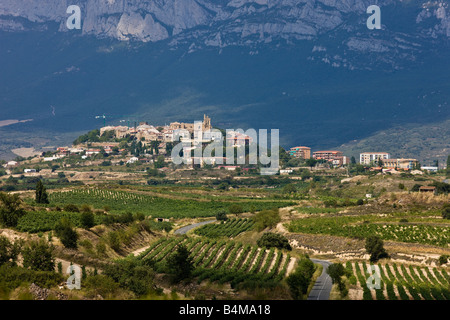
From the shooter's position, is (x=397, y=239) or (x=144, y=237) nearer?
(x=397, y=239)

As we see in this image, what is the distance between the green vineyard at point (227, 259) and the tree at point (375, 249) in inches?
193

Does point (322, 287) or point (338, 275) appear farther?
point (322, 287)

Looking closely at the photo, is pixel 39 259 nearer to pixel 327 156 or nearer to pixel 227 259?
pixel 227 259

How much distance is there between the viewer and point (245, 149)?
166m

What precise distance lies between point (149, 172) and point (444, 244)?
9443cm

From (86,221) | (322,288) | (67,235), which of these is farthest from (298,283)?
(86,221)

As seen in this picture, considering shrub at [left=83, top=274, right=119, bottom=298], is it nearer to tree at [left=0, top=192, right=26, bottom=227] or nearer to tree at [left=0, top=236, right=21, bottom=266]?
tree at [left=0, top=236, right=21, bottom=266]

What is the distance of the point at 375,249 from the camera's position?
44156 millimetres

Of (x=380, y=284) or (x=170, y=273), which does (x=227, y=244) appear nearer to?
(x=170, y=273)

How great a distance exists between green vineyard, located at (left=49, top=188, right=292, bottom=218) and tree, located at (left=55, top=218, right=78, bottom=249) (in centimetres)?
3113

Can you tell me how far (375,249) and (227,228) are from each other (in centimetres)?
2092

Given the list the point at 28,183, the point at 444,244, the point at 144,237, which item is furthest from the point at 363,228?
the point at 28,183

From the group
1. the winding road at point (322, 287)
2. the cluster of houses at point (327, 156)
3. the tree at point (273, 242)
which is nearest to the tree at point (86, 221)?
the tree at point (273, 242)
